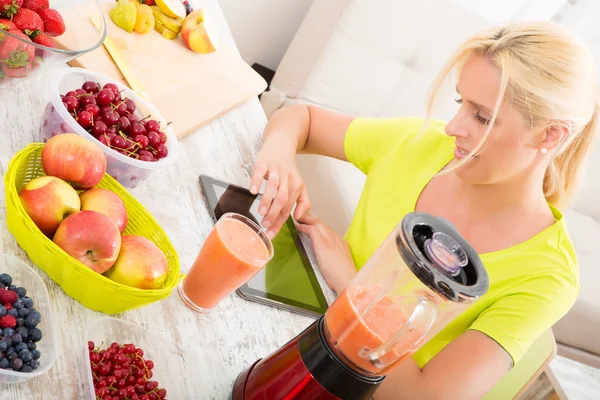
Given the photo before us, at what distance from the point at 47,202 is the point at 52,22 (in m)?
0.35

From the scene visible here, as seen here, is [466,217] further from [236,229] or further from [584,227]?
[584,227]

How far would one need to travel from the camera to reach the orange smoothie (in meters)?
0.70

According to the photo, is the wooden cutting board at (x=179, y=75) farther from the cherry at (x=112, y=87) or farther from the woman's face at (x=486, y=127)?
the woman's face at (x=486, y=127)

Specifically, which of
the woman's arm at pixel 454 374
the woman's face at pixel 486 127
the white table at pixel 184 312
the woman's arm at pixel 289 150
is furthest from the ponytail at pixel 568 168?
the white table at pixel 184 312

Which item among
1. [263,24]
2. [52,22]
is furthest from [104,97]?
[263,24]

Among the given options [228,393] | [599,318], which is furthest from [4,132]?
[599,318]

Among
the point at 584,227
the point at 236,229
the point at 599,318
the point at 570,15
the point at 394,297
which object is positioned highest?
the point at 570,15

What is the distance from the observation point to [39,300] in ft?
2.38

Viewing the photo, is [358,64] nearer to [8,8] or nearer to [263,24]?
[263,24]

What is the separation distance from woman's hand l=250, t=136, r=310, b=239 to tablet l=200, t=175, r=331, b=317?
0.10 feet

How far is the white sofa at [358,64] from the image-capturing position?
2105mm

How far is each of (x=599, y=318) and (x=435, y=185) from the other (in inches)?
65.4

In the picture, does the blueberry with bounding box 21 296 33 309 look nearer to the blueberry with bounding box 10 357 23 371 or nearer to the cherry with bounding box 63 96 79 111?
the blueberry with bounding box 10 357 23 371

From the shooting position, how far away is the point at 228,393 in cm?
86
